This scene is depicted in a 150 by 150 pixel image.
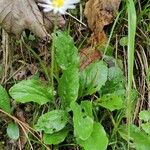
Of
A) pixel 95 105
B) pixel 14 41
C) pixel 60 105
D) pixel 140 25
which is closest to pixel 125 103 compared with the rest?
pixel 95 105

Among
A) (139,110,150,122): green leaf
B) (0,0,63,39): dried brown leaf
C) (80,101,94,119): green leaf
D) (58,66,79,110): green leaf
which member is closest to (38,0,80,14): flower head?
(0,0,63,39): dried brown leaf

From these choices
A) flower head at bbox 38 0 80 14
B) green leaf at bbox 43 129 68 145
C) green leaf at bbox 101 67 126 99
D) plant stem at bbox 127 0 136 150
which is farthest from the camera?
green leaf at bbox 101 67 126 99

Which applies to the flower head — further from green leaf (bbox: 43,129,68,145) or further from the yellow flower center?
green leaf (bbox: 43,129,68,145)

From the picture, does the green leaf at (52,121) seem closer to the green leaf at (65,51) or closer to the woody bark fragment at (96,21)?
the green leaf at (65,51)

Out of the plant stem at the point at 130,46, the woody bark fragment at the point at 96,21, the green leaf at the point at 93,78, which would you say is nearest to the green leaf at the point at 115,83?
the green leaf at the point at 93,78

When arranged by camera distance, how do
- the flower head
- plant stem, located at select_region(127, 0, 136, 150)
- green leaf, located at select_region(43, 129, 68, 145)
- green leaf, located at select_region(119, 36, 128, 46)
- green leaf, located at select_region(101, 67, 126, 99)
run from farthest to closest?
green leaf, located at select_region(119, 36, 128, 46)
green leaf, located at select_region(101, 67, 126, 99)
green leaf, located at select_region(43, 129, 68, 145)
the flower head
plant stem, located at select_region(127, 0, 136, 150)

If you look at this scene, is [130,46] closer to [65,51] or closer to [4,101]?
[65,51]

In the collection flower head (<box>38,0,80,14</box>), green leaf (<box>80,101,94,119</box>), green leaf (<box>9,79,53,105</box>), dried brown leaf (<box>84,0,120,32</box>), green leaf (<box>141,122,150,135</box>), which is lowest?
green leaf (<box>141,122,150,135</box>)
